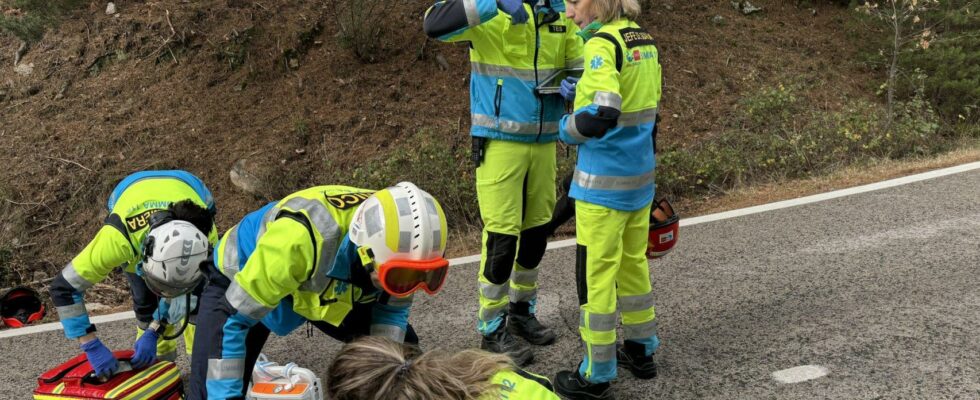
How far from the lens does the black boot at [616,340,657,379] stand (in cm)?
411

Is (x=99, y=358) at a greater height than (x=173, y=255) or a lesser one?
lesser

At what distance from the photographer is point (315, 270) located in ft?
9.97

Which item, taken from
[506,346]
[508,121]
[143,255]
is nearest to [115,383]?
[143,255]

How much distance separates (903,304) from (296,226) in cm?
372

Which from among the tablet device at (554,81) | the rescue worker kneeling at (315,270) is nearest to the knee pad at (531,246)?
the tablet device at (554,81)

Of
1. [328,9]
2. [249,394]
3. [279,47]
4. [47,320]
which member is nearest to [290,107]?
[279,47]

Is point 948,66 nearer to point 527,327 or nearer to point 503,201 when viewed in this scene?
point 527,327

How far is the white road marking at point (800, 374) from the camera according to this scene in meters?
4.02

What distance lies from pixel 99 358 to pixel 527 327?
2.33 m

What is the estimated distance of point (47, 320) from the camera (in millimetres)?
6121

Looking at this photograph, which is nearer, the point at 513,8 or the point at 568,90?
the point at 568,90

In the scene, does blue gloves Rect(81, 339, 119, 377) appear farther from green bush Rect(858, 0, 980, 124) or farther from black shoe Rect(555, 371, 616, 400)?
green bush Rect(858, 0, 980, 124)

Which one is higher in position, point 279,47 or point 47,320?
point 279,47

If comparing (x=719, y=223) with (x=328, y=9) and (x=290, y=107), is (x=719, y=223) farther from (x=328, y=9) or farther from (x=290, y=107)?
(x=328, y=9)
